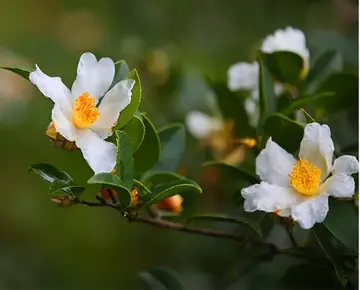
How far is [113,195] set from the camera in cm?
61

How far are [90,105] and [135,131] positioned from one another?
0.15 ft

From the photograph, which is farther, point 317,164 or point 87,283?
point 87,283

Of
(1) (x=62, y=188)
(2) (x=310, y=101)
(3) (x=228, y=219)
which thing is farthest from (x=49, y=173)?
(2) (x=310, y=101)

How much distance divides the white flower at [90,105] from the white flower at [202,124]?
1.24ft

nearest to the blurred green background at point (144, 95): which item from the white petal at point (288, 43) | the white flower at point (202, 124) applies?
the white flower at point (202, 124)

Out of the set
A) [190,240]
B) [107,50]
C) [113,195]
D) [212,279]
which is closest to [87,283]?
[190,240]

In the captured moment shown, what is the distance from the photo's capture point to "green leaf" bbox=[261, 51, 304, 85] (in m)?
0.76

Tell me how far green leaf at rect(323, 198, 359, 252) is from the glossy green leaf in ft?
0.59

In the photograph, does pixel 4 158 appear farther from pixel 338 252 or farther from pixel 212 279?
pixel 338 252

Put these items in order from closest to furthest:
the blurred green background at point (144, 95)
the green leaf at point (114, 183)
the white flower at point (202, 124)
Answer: the green leaf at point (114, 183) → the white flower at point (202, 124) → the blurred green background at point (144, 95)

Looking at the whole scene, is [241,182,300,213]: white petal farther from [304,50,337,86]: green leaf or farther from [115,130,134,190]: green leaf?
[304,50,337,86]: green leaf

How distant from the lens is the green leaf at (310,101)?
2.34 feet

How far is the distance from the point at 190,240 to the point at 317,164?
56 centimetres

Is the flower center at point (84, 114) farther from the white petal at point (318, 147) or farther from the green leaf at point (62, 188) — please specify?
the white petal at point (318, 147)
